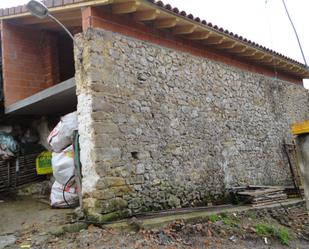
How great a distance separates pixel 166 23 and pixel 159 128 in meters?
2.05

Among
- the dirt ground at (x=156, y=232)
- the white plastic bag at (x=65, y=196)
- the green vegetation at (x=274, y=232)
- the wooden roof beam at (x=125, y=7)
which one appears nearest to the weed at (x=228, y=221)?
the dirt ground at (x=156, y=232)

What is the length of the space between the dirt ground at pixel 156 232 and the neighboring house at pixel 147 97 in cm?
48

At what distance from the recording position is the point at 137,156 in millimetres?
5523

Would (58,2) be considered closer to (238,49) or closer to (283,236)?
(238,49)

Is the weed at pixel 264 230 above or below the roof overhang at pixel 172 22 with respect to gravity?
below

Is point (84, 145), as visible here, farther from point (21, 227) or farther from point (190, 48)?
point (190, 48)

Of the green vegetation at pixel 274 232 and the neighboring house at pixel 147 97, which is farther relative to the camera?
the green vegetation at pixel 274 232

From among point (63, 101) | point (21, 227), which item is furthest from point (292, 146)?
point (21, 227)

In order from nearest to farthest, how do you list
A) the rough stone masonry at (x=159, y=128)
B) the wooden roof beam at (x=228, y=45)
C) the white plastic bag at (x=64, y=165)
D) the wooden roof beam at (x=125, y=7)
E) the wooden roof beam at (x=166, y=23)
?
the rough stone masonry at (x=159, y=128) < the wooden roof beam at (x=125, y=7) < the white plastic bag at (x=64, y=165) < the wooden roof beam at (x=166, y=23) < the wooden roof beam at (x=228, y=45)

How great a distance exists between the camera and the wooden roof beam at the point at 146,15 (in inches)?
224

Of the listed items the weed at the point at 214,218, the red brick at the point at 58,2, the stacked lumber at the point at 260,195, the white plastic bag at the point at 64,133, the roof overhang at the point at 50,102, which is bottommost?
the weed at the point at 214,218

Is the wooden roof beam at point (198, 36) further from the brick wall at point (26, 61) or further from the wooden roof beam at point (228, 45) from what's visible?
the brick wall at point (26, 61)

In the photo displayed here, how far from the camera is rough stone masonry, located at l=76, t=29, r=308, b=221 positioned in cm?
504

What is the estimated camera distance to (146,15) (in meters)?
5.82
